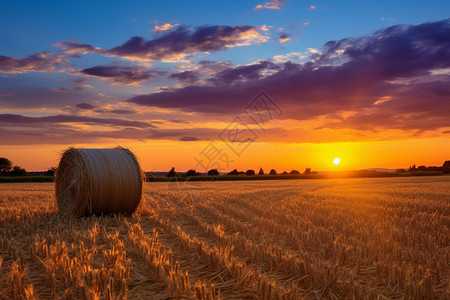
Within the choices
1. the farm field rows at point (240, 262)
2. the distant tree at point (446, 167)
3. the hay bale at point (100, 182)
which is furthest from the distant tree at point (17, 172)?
the distant tree at point (446, 167)

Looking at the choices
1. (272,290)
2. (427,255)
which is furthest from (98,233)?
(427,255)

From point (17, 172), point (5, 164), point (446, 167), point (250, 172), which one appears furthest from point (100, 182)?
point (446, 167)

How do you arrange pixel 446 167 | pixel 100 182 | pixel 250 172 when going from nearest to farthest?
pixel 100 182, pixel 446 167, pixel 250 172

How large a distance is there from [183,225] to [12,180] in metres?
34.3

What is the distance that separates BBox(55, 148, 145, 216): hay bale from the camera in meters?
8.91

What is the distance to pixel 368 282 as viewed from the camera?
Answer: 396 cm

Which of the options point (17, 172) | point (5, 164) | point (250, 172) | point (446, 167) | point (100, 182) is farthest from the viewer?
point (250, 172)

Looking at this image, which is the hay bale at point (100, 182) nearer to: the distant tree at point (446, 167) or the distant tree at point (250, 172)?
the distant tree at point (250, 172)

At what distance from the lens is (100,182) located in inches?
353

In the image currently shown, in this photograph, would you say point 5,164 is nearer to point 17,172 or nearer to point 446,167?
point 17,172

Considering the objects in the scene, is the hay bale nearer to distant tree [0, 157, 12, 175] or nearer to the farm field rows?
the farm field rows

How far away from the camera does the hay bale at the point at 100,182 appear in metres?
8.91

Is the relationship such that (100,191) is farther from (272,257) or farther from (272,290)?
(272,290)

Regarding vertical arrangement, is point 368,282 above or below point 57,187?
below
